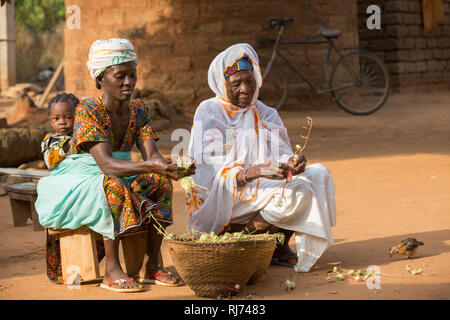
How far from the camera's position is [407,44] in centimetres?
1600

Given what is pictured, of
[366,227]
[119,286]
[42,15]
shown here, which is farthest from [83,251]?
[42,15]

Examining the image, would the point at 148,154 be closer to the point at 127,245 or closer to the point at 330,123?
the point at 127,245

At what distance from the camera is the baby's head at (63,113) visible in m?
4.25

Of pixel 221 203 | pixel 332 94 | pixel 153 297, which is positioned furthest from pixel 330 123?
pixel 153 297

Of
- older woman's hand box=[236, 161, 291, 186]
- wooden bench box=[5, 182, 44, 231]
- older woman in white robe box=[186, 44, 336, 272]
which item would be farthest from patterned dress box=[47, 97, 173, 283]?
wooden bench box=[5, 182, 44, 231]

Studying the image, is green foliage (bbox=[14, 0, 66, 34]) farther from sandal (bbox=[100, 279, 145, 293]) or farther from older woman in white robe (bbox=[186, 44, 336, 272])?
sandal (bbox=[100, 279, 145, 293])

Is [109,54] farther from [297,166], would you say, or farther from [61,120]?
[297,166]

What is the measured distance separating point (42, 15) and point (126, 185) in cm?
3200

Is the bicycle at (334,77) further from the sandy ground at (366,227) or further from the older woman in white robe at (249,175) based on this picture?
the older woman in white robe at (249,175)

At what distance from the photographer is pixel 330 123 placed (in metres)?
11.3

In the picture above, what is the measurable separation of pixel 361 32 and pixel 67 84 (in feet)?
25.0

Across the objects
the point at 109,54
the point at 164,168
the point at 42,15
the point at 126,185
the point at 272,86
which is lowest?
the point at 126,185

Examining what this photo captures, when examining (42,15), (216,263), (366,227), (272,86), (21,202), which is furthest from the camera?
(42,15)

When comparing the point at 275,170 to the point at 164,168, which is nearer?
the point at 164,168
